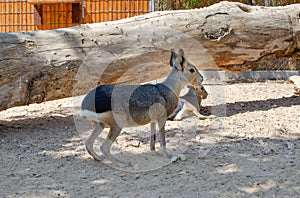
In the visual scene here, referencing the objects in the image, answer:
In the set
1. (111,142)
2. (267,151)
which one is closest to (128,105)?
(111,142)

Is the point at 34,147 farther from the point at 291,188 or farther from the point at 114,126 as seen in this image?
the point at 291,188

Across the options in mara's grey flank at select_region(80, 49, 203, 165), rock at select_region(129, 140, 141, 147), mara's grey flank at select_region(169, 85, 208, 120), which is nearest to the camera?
mara's grey flank at select_region(80, 49, 203, 165)

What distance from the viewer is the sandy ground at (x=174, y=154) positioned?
388 centimetres

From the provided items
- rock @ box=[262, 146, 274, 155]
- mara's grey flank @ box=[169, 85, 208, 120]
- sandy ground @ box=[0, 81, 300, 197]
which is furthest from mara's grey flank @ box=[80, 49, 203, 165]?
mara's grey flank @ box=[169, 85, 208, 120]

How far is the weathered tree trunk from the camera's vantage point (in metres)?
5.86

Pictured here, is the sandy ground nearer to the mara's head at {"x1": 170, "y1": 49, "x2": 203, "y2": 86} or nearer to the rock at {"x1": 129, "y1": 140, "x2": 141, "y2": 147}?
the rock at {"x1": 129, "y1": 140, "x2": 141, "y2": 147}

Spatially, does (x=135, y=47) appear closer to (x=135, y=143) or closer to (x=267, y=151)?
(x=135, y=143)

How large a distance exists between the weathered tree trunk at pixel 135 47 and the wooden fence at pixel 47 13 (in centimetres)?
→ 318

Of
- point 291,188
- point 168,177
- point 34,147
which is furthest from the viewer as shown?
point 34,147

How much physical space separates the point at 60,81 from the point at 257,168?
119 inches

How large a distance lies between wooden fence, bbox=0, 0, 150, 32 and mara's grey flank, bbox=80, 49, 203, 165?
4995 millimetres

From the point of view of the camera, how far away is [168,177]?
417 cm

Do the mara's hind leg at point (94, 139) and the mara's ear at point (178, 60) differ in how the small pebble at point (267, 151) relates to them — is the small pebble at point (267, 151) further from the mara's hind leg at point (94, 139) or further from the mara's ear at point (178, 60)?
the mara's hind leg at point (94, 139)

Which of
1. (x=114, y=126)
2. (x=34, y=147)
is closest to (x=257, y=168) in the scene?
(x=114, y=126)
